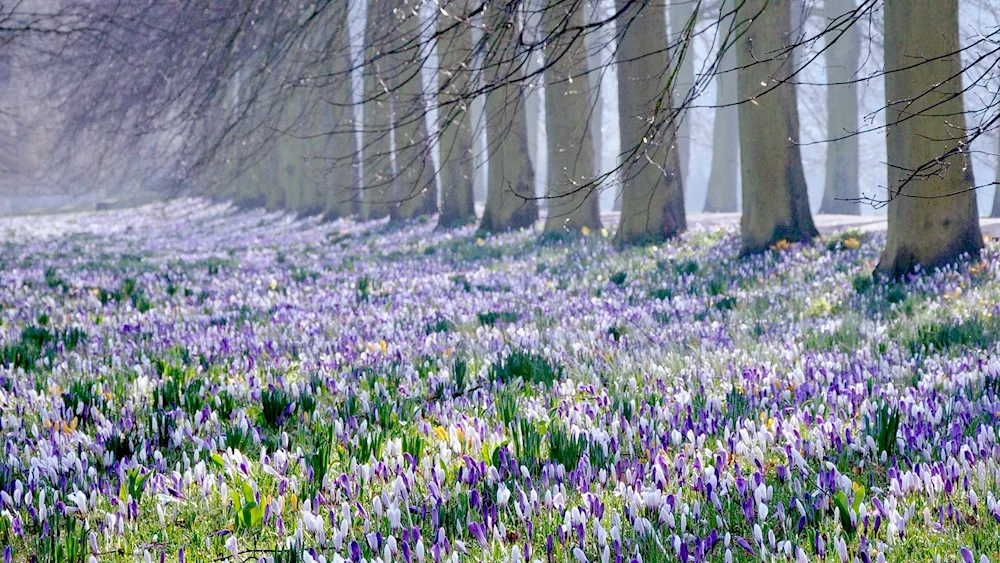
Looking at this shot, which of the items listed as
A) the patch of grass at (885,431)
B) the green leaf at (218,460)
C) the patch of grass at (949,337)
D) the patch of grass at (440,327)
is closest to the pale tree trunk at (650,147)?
the patch of grass at (440,327)

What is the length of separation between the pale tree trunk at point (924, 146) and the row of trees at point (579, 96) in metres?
0.02

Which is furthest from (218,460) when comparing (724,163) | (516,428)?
(724,163)

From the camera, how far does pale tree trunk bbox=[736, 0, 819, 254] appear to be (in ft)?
41.7

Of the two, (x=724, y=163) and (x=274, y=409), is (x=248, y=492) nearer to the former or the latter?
(x=274, y=409)

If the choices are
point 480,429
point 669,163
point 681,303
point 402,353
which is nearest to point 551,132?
point 669,163

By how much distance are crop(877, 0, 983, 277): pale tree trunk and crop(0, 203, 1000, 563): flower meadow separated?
0.50 meters

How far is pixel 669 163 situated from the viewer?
50.9 feet

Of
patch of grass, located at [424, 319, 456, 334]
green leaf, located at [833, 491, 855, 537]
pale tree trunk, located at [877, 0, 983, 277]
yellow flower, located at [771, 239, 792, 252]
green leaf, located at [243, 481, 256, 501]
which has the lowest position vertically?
green leaf, located at [833, 491, 855, 537]

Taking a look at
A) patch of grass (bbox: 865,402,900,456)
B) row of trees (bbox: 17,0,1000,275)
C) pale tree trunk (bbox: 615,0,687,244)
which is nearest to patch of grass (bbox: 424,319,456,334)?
row of trees (bbox: 17,0,1000,275)

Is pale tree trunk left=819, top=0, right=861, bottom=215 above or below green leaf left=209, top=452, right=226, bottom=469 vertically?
above

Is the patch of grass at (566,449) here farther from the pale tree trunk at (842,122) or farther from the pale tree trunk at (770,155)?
the pale tree trunk at (842,122)

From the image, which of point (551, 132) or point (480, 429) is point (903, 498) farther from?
point (551, 132)

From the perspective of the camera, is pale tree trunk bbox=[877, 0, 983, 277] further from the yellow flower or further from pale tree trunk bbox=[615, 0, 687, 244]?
pale tree trunk bbox=[615, 0, 687, 244]

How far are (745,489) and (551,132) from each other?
605 inches
